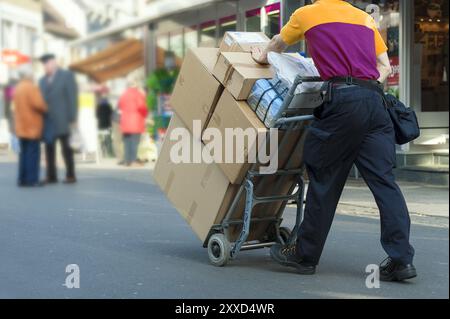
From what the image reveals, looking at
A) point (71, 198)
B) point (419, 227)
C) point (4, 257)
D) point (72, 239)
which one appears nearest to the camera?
point (4, 257)

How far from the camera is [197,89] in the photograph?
5.88 metres

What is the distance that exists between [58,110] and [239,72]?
259 inches

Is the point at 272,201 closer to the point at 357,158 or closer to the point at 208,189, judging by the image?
the point at 208,189

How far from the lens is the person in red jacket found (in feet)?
50.8

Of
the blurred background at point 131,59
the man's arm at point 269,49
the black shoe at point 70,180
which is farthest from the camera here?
the black shoe at point 70,180

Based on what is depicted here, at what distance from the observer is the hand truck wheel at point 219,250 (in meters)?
5.72

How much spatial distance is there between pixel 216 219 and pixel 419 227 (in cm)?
268

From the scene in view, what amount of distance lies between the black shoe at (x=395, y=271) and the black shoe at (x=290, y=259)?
47 cm

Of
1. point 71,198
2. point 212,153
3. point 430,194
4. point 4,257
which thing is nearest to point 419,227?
point 430,194

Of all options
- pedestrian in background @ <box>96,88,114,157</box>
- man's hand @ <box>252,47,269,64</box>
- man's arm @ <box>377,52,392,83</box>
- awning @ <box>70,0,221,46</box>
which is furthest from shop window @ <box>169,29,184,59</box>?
man's arm @ <box>377,52,392,83</box>

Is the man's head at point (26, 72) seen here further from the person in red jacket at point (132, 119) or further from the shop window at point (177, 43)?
the shop window at point (177, 43)

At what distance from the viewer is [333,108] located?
504cm

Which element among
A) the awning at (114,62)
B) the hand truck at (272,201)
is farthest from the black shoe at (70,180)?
the hand truck at (272,201)
